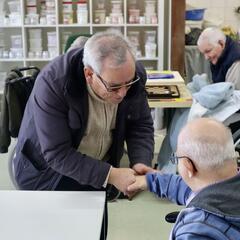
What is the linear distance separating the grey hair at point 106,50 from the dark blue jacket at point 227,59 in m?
2.16

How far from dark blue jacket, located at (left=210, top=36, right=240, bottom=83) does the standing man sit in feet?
5.91

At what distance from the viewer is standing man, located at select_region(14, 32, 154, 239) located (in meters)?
1.44

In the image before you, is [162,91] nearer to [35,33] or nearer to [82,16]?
[82,16]

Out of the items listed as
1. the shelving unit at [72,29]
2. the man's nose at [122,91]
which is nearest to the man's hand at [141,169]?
the man's nose at [122,91]

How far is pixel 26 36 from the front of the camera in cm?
480

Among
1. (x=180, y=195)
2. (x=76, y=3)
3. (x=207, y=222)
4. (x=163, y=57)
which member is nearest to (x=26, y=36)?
(x=76, y=3)

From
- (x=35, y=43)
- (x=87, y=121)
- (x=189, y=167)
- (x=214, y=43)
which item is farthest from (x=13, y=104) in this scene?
(x=35, y=43)

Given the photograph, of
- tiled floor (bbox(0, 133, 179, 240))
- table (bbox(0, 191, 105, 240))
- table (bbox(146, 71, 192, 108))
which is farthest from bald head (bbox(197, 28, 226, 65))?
table (bbox(0, 191, 105, 240))

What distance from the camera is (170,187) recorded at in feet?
4.83

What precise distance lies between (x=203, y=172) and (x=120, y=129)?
67 centimetres

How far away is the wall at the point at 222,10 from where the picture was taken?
5039 mm

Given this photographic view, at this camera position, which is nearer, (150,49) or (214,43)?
(214,43)

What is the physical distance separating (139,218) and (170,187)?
132 centimetres

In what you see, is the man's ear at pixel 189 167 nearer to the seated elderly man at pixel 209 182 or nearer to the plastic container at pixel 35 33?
the seated elderly man at pixel 209 182
